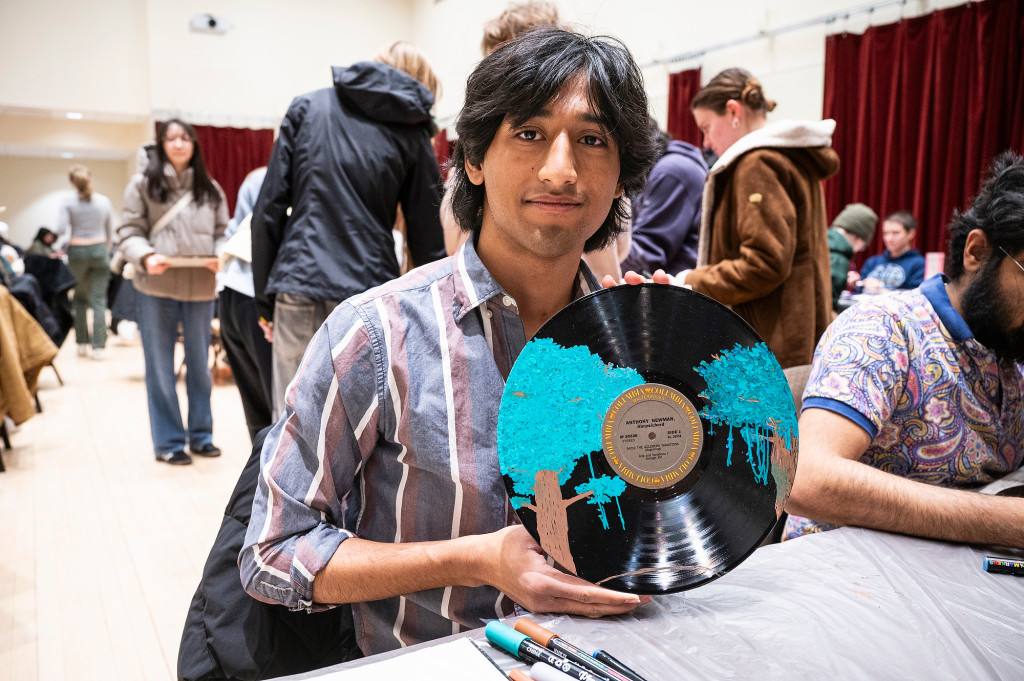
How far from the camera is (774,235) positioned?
216cm

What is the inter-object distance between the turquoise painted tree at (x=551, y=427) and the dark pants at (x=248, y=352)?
2258mm

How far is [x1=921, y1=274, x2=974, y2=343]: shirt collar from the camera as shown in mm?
1253

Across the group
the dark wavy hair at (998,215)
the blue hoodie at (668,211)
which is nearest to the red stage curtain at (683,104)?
the blue hoodie at (668,211)

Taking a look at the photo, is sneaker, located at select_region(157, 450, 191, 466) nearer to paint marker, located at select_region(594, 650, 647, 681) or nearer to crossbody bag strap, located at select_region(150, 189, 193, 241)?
crossbody bag strap, located at select_region(150, 189, 193, 241)

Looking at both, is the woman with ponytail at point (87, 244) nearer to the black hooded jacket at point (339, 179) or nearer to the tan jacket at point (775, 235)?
the black hooded jacket at point (339, 179)

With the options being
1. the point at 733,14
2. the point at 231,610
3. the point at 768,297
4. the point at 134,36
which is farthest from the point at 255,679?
the point at 134,36

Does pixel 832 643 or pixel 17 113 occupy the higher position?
pixel 17 113

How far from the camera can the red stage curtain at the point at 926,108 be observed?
419 cm

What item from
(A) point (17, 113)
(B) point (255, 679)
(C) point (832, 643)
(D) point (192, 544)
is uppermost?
(A) point (17, 113)

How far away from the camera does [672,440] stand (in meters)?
0.71

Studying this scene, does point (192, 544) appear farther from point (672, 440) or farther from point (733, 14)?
point (733, 14)

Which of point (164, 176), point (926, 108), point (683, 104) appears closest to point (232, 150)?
point (683, 104)

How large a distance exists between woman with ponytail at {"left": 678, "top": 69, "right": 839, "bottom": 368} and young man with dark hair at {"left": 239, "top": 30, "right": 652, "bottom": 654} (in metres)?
1.26

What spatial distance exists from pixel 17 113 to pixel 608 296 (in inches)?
446
